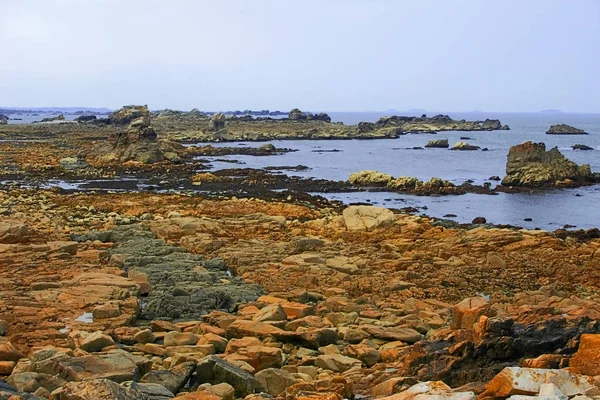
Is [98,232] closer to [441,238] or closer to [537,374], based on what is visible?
[441,238]

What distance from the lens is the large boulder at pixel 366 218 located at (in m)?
24.3

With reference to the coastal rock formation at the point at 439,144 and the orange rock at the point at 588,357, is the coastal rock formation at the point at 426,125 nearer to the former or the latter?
the coastal rock formation at the point at 439,144

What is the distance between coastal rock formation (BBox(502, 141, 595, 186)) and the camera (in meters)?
47.4

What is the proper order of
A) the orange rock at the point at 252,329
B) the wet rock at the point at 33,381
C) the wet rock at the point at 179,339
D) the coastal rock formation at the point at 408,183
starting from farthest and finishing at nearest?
the coastal rock formation at the point at 408,183, the orange rock at the point at 252,329, the wet rock at the point at 179,339, the wet rock at the point at 33,381

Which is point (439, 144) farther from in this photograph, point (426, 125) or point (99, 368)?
point (99, 368)

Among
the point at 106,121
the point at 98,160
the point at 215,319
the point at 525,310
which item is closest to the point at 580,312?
the point at 525,310

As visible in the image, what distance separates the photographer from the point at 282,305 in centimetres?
1302

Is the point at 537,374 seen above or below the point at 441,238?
above

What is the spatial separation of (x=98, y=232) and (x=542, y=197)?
3135 centimetres

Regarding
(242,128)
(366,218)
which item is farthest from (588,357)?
(242,128)

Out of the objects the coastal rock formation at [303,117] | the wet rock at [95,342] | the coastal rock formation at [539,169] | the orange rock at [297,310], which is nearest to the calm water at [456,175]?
the coastal rock formation at [539,169]

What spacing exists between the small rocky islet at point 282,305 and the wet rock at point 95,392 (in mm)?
20

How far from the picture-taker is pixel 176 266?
17.1 meters

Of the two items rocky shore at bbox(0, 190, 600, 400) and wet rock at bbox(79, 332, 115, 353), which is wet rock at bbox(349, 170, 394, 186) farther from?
wet rock at bbox(79, 332, 115, 353)
